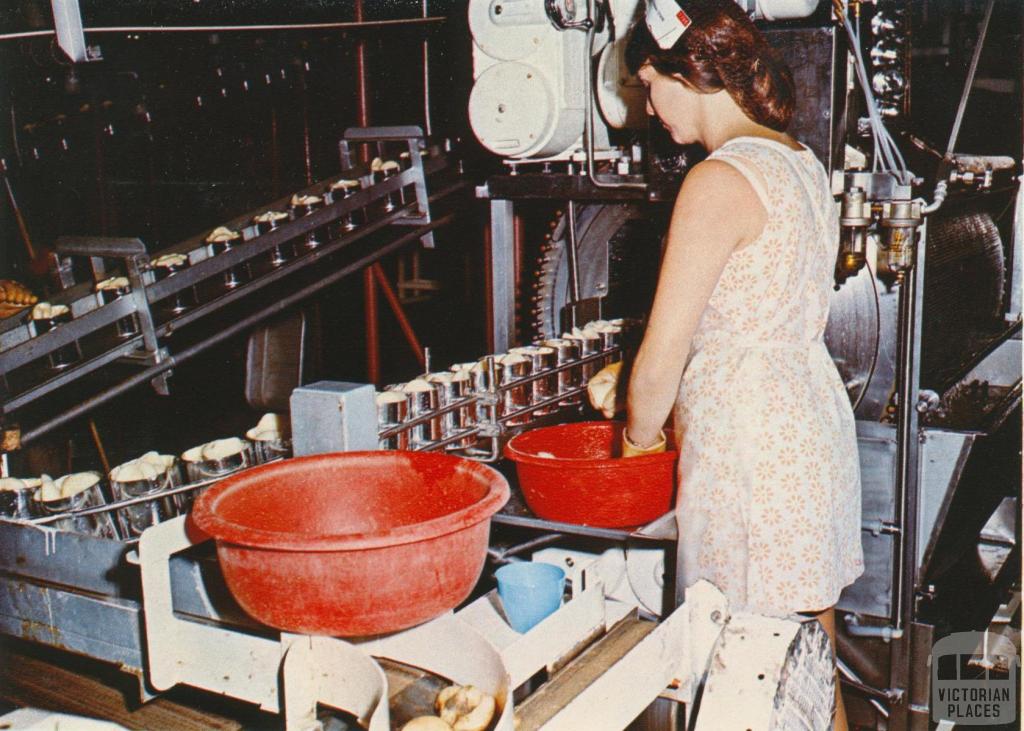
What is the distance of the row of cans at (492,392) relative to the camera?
223 cm

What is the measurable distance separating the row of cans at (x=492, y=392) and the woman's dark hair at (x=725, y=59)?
0.90 m

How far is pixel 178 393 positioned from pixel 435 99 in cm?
287

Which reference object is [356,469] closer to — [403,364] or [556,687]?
[556,687]

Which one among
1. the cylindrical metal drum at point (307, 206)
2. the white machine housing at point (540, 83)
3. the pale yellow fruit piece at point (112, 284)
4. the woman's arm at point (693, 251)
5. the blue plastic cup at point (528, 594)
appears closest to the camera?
the blue plastic cup at point (528, 594)

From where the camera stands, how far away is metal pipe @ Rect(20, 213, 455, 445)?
2.62 meters

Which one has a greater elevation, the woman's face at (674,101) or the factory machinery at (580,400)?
the woman's face at (674,101)

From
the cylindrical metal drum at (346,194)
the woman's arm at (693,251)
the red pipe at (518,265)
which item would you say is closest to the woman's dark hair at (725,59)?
the woman's arm at (693,251)

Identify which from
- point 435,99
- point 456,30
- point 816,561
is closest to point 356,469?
point 816,561

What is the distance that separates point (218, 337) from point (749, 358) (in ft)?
6.54

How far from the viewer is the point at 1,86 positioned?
604cm

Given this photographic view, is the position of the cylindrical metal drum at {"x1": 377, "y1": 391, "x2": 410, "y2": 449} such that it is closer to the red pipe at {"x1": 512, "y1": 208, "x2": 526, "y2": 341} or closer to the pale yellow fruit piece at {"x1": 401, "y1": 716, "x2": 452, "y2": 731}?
the pale yellow fruit piece at {"x1": 401, "y1": 716, "x2": 452, "y2": 731}

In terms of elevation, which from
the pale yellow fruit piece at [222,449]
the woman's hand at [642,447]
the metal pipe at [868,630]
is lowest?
the metal pipe at [868,630]


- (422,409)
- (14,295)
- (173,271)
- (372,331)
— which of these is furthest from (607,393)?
(372,331)

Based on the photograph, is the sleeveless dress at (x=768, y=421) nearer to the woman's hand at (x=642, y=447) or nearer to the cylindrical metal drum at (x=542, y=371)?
the woman's hand at (x=642, y=447)
